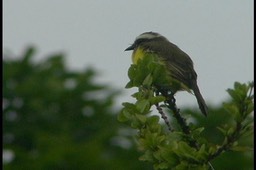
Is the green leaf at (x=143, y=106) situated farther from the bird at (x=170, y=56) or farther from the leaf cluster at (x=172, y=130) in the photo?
the bird at (x=170, y=56)

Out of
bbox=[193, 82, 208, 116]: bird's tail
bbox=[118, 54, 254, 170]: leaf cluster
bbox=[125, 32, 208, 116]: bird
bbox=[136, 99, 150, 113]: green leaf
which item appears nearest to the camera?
bbox=[118, 54, 254, 170]: leaf cluster

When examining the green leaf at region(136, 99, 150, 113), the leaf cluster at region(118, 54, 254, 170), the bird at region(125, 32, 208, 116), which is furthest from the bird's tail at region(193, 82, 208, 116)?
the green leaf at region(136, 99, 150, 113)

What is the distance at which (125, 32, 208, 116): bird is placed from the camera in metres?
6.83

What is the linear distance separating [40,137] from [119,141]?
1.93 meters

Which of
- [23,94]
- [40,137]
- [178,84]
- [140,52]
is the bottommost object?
[178,84]

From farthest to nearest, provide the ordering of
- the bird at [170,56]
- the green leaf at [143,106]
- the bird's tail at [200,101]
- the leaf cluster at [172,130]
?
the bird at [170,56] → the bird's tail at [200,101] → the green leaf at [143,106] → the leaf cluster at [172,130]

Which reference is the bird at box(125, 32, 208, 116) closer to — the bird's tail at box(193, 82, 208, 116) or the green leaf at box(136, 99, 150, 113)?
the bird's tail at box(193, 82, 208, 116)

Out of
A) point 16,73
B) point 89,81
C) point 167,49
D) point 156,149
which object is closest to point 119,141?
point 89,81

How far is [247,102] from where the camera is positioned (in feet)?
13.1

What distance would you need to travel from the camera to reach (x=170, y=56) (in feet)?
24.3

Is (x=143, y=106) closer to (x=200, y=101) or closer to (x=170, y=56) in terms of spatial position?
(x=200, y=101)

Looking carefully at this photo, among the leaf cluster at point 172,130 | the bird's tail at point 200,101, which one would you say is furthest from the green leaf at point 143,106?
the bird's tail at point 200,101

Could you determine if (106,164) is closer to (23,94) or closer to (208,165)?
(23,94)

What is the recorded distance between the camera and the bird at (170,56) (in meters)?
6.83
